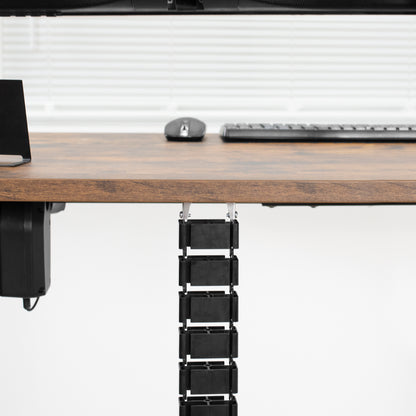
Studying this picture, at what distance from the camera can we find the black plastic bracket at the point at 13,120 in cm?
96

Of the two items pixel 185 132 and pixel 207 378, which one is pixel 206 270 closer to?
pixel 207 378

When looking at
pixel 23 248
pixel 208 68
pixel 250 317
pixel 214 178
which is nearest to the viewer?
pixel 214 178

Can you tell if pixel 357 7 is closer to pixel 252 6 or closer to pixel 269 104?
pixel 252 6

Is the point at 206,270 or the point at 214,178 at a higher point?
the point at 214,178

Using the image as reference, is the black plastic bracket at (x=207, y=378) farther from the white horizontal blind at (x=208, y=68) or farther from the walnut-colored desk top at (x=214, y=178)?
the white horizontal blind at (x=208, y=68)

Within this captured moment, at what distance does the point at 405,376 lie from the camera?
1860 millimetres

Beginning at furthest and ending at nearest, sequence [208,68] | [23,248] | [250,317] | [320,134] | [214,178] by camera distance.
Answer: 1. [208,68]
2. [250,317]
3. [320,134]
4. [23,248]
5. [214,178]

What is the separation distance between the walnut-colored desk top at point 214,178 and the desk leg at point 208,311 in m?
0.09

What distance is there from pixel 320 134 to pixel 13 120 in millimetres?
629

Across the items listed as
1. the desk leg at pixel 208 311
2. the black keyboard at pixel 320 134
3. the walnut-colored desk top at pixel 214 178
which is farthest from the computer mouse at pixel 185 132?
the desk leg at pixel 208 311

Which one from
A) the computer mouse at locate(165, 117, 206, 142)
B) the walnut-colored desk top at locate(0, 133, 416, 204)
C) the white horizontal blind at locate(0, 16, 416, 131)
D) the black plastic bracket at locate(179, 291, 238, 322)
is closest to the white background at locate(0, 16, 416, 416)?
the white horizontal blind at locate(0, 16, 416, 131)

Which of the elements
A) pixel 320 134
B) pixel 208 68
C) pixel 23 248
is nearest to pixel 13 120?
pixel 23 248

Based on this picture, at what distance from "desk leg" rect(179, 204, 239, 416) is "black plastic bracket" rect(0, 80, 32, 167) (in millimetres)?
273

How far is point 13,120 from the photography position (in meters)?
0.97
